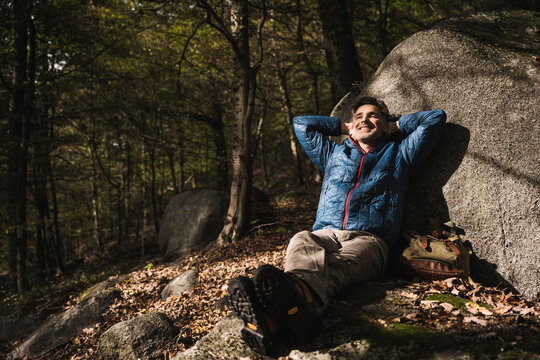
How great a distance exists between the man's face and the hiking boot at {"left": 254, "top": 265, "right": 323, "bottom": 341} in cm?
235

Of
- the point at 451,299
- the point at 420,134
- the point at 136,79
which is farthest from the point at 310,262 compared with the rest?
the point at 136,79

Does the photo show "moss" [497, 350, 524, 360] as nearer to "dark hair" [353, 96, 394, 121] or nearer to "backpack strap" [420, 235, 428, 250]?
"backpack strap" [420, 235, 428, 250]

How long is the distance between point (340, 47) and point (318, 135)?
2.89 metres

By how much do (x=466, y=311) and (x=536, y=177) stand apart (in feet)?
6.01

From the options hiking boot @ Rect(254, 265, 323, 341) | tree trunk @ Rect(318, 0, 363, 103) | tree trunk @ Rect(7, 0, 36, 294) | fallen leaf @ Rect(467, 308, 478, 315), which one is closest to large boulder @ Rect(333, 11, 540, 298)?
fallen leaf @ Rect(467, 308, 478, 315)

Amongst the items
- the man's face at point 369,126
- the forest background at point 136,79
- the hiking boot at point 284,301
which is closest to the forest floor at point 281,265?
the hiking boot at point 284,301

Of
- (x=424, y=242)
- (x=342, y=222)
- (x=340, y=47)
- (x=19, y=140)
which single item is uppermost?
(x=340, y=47)

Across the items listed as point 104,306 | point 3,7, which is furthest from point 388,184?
point 3,7

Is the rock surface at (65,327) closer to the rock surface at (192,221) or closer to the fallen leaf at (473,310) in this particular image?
the rock surface at (192,221)

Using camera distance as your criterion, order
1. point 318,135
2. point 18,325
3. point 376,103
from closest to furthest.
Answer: point 376,103 → point 318,135 → point 18,325

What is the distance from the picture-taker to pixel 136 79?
10812 mm

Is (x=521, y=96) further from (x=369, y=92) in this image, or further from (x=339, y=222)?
(x=339, y=222)

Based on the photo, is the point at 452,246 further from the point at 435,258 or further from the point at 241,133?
the point at 241,133

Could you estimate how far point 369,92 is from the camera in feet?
16.3
